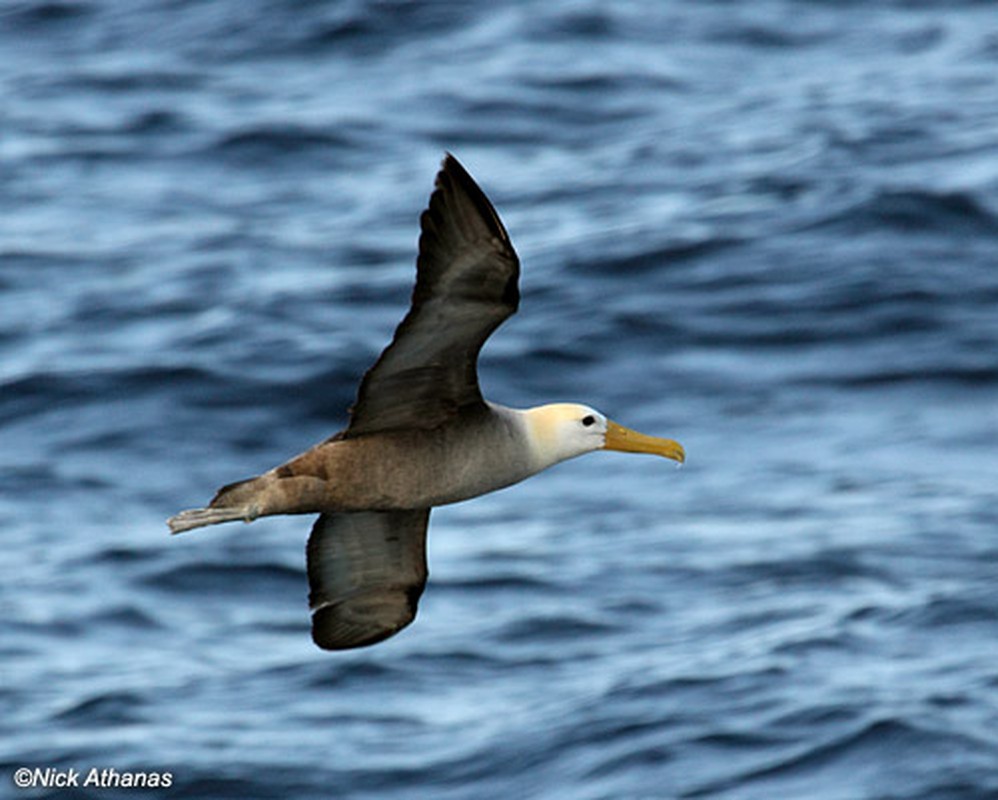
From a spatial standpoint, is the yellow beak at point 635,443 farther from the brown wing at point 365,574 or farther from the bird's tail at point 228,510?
the bird's tail at point 228,510

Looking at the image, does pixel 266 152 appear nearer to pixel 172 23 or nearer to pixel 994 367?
pixel 172 23

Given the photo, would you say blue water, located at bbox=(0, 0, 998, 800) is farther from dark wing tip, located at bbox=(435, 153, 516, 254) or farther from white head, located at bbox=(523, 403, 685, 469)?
dark wing tip, located at bbox=(435, 153, 516, 254)

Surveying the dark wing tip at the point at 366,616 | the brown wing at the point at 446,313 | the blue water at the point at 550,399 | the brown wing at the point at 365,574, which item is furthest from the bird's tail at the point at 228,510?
the blue water at the point at 550,399

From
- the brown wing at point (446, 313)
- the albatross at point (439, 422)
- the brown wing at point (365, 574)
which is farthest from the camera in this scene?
the brown wing at point (365, 574)

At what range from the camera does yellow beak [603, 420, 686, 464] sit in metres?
10.0

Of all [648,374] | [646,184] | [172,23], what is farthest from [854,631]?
[172,23]

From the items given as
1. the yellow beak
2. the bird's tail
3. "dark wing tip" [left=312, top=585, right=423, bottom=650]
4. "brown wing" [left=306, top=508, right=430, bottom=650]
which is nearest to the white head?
the yellow beak

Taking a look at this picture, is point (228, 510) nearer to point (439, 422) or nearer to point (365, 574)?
point (439, 422)

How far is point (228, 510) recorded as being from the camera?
9234 mm

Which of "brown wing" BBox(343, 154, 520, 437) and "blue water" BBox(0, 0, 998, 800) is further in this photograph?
"blue water" BBox(0, 0, 998, 800)

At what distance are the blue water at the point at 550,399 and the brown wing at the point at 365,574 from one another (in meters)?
4.23

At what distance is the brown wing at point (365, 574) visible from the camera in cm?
1063

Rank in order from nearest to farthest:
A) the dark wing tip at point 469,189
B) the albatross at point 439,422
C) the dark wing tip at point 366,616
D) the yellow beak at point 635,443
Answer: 1. the dark wing tip at point 469,189
2. the albatross at point 439,422
3. the yellow beak at point 635,443
4. the dark wing tip at point 366,616

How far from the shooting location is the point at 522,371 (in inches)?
779
